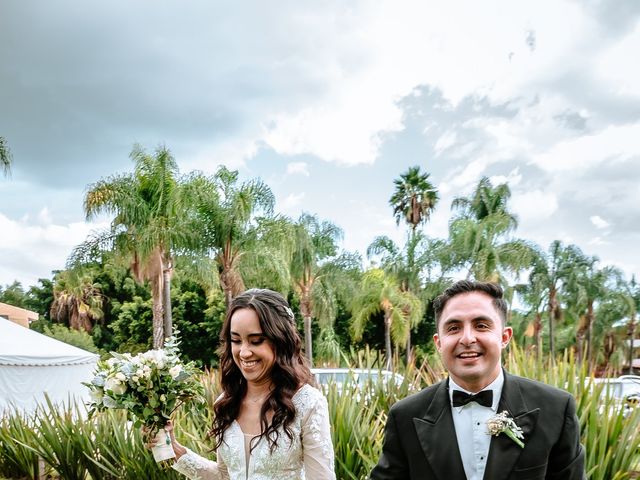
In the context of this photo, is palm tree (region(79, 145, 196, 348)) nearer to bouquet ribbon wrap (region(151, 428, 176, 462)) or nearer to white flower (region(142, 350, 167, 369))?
white flower (region(142, 350, 167, 369))

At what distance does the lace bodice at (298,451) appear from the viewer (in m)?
2.73

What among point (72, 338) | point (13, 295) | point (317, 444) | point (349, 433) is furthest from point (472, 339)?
point (13, 295)

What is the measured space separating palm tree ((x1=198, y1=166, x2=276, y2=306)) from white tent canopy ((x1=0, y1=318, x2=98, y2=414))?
8176mm

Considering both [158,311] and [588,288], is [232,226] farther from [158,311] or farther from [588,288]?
[588,288]

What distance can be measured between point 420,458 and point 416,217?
38.3 meters

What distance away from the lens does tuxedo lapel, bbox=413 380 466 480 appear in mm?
2088

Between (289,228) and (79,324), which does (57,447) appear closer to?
(289,228)

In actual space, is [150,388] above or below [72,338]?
above

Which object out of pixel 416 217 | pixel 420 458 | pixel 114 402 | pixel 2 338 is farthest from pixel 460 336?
pixel 416 217

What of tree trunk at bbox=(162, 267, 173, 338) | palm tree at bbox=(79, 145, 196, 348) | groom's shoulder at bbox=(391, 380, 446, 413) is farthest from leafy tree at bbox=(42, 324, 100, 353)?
groom's shoulder at bbox=(391, 380, 446, 413)

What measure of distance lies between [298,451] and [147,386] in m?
0.92

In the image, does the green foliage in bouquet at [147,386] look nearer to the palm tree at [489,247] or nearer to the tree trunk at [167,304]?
the tree trunk at [167,304]

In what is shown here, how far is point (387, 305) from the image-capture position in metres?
32.2

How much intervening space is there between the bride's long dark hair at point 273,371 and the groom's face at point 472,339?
943mm
